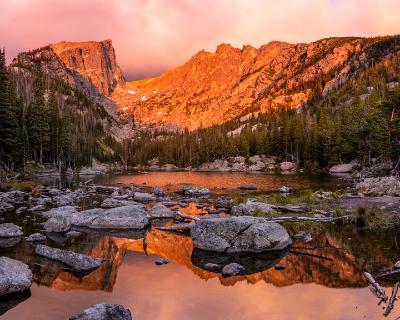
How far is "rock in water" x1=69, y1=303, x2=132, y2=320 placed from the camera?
388 inches

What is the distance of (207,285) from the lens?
1377 cm

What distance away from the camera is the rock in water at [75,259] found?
1539 cm

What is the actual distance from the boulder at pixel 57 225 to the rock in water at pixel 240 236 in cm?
952

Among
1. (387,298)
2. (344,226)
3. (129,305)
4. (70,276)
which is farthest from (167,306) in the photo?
(344,226)

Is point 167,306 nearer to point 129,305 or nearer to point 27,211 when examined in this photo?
point 129,305

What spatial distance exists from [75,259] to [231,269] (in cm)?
691

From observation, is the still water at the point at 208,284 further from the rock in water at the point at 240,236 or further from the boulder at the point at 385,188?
the boulder at the point at 385,188

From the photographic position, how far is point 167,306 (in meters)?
11.9

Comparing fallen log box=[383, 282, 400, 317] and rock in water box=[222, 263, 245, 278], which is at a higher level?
Answer: fallen log box=[383, 282, 400, 317]

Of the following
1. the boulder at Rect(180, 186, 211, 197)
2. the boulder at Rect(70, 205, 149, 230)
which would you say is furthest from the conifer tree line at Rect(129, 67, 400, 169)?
the boulder at Rect(70, 205, 149, 230)

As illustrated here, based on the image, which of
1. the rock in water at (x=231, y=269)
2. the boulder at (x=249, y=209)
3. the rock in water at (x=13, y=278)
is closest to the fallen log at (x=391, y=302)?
the rock in water at (x=231, y=269)

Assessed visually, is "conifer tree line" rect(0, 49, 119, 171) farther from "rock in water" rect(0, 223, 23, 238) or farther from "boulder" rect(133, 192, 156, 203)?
"rock in water" rect(0, 223, 23, 238)

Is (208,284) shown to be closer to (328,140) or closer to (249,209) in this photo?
(249,209)

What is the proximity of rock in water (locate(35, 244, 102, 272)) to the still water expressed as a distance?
362 millimetres
